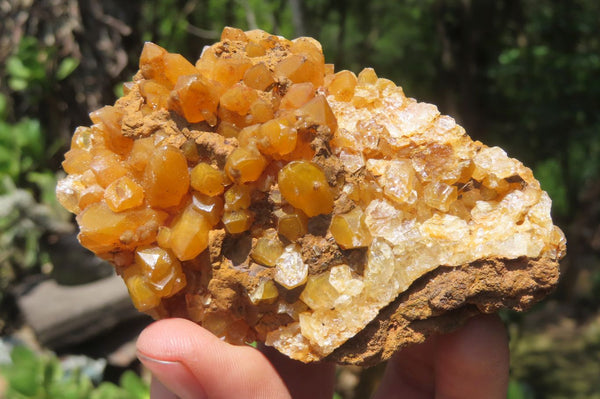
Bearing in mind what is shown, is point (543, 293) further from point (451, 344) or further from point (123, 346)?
point (123, 346)

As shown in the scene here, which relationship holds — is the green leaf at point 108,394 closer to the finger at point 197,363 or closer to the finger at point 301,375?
the finger at point 301,375

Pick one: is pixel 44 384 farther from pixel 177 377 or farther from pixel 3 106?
pixel 3 106

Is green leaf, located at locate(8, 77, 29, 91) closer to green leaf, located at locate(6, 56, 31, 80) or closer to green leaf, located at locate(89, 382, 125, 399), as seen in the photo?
green leaf, located at locate(6, 56, 31, 80)

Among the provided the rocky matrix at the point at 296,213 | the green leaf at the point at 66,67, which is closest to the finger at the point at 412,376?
→ the rocky matrix at the point at 296,213

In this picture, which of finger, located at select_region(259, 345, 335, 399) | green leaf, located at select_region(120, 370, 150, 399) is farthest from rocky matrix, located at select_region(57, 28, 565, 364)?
green leaf, located at select_region(120, 370, 150, 399)

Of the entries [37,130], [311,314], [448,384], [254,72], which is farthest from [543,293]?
[37,130]

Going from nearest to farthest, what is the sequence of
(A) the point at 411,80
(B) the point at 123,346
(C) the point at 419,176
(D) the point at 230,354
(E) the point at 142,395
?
(D) the point at 230,354 → (C) the point at 419,176 → (E) the point at 142,395 → (B) the point at 123,346 → (A) the point at 411,80
